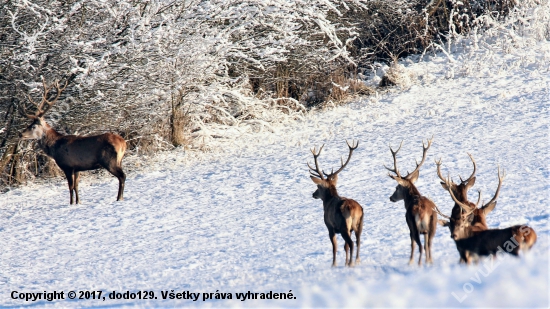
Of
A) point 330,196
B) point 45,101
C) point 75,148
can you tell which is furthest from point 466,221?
point 45,101

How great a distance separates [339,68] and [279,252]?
11009 mm

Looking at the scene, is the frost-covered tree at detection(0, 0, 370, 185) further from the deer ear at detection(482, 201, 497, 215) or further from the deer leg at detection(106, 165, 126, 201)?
the deer ear at detection(482, 201, 497, 215)

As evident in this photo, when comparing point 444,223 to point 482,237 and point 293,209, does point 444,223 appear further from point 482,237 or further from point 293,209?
point 293,209

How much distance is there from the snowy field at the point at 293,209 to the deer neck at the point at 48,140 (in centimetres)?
96

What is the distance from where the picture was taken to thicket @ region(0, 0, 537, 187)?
1262cm

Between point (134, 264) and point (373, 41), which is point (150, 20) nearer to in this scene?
point (134, 264)

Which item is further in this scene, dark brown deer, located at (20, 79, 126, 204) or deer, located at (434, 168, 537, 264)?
dark brown deer, located at (20, 79, 126, 204)

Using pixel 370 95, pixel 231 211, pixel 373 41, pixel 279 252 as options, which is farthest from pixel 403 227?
pixel 373 41

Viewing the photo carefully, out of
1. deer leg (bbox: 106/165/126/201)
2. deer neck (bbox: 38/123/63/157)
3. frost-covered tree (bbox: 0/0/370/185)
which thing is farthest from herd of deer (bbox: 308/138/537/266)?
frost-covered tree (bbox: 0/0/370/185)

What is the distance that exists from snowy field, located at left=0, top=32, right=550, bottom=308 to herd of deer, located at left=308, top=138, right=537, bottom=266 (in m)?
0.34

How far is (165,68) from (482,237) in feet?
32.0

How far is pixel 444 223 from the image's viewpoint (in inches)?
259

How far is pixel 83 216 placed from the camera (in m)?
11.2

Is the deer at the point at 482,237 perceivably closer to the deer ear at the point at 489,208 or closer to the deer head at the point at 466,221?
the deer head at the point at 466,221
